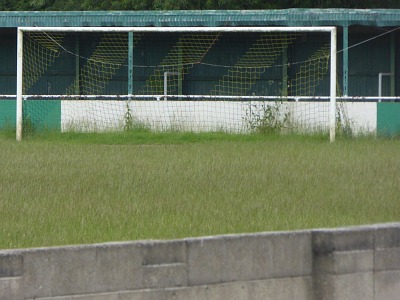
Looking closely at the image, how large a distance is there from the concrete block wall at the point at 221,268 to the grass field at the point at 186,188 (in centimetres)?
168

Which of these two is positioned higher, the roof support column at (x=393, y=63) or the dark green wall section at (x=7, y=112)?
the roof support column at (x=393, y=63)

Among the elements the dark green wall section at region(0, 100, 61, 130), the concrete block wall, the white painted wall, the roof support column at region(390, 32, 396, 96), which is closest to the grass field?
the concrete block wall

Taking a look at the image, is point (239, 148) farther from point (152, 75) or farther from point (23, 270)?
point (23, 270)

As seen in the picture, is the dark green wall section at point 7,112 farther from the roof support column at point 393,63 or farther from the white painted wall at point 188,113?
the roof support column at point 393,63

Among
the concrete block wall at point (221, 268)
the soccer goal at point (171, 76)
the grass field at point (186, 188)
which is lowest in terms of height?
the concrete block wall at point (221, 268)

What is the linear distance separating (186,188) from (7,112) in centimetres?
1414

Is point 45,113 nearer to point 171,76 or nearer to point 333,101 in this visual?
point 171,76

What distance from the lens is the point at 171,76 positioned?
29531 mm

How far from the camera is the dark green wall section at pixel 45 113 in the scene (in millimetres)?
25109

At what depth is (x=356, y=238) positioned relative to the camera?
8227mm

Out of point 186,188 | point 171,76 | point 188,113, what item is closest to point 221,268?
point 186,188

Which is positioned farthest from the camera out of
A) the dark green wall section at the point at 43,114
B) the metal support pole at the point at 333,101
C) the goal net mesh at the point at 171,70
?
the goal net mesh at the point at 171,70

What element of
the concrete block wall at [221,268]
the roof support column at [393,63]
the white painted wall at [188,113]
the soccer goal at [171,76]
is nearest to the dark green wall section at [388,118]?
the white painted wall at [188,113]

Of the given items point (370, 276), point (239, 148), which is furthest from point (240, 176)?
point (370, 276)
